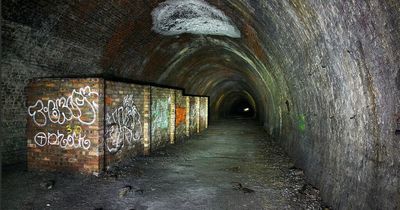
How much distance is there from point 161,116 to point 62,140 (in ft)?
14.4

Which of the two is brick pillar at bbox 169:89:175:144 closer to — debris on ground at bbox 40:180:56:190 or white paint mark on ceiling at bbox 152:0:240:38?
white paint mark on ceiling at bbox 152:0:240:38

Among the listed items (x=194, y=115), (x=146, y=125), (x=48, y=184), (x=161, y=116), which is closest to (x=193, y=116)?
(x=194, y=115)

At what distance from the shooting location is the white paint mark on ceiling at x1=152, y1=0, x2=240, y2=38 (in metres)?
7.66

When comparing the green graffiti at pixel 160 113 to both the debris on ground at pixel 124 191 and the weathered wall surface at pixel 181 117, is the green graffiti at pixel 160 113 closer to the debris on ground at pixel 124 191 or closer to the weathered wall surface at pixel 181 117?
the weathered wall surface at pixel 181 117

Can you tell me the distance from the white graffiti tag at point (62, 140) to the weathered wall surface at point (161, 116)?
332 centimetres

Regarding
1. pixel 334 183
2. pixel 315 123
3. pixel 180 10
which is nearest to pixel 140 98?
pixel 180 10

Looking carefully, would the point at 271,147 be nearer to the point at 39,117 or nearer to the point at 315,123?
the point at 315,123

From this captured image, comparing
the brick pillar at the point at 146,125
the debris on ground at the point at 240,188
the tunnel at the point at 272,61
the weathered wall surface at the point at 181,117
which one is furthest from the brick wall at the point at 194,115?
the debris on ground at the point at 240,188

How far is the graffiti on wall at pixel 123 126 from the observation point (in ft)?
24.3

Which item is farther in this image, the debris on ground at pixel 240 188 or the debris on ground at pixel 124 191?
the debris on ground at pixel 240 188

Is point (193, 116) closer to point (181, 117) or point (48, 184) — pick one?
point (181, 117)

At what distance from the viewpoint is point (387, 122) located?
320cm

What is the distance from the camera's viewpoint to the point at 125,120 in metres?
8.29

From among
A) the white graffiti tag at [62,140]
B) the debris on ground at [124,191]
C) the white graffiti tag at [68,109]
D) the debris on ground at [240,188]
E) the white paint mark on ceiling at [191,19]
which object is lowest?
the debris on ground at [240,188]
